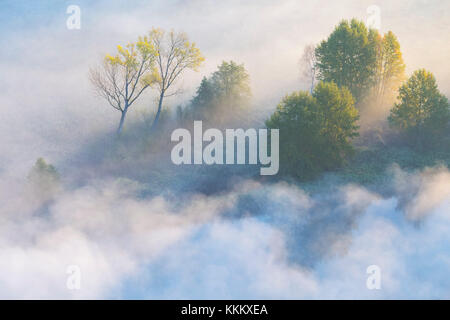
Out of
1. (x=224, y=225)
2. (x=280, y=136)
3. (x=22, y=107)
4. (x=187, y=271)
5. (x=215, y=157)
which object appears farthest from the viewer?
(x=22, y=107)

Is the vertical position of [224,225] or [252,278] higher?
[224,225]

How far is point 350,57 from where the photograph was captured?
133 ft

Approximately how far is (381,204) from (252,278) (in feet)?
41.6

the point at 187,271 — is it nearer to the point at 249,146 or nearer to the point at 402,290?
the point at 402,290

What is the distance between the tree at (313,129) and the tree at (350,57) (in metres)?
8.61

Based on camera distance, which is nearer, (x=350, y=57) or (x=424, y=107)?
(x=424, y=107)

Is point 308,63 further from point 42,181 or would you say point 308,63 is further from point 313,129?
point 42,181

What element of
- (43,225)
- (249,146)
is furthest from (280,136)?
(43,225)

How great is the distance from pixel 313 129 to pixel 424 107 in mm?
11700

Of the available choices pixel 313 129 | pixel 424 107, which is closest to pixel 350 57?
pixel 424 107

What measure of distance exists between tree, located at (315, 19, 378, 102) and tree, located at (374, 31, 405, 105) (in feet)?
5.66

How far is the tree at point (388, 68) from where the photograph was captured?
42125 millimetres

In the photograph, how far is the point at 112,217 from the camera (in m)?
28.9

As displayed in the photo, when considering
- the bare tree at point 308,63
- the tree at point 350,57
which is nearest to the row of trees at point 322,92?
the tree at point 350,57
